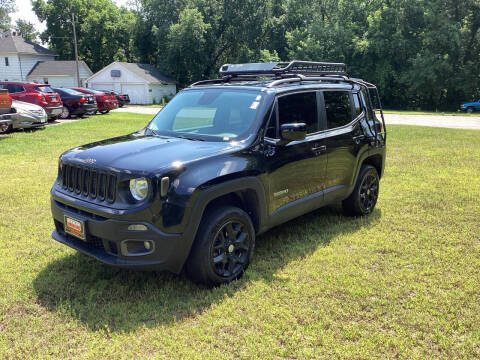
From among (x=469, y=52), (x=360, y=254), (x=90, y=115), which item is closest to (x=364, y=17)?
(x=469, y=52)

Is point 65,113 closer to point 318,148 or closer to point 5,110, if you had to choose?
point 5,110

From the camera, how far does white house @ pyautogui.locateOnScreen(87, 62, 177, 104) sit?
4706 centimetres

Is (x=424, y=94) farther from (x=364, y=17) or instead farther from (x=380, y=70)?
(x=364, y=17)

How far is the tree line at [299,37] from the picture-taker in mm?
38688

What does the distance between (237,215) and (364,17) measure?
4640cm

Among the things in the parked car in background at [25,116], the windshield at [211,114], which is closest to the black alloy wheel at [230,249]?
the windshield at [211,114]

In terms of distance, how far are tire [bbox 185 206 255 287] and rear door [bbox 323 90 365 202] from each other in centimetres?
155

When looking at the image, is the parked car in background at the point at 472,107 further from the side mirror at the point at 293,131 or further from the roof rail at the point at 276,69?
the side mirror at the point at 293,131

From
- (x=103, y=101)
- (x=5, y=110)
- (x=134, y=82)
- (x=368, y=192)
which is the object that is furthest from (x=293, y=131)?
(x=134, y=82)

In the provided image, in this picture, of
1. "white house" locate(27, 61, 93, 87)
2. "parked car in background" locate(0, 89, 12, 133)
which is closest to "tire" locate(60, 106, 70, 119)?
"parked car in background" locate(0, 89, 12, 133)

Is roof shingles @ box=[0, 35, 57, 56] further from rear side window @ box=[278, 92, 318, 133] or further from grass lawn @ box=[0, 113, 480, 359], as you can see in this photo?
rear side window @ box=[278, 92, 318, 133]

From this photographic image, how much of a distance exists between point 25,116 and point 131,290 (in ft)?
42.2

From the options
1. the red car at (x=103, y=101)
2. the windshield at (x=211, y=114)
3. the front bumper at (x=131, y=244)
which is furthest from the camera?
the red car at (x=103, y=101)

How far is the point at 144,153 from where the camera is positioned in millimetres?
3695
